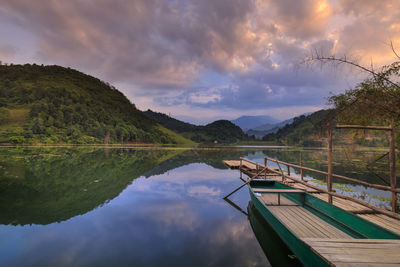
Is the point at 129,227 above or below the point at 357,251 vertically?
below

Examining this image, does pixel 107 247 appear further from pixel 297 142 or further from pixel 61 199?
pixel 297 142

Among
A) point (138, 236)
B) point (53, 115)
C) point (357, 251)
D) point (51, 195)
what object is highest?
point (53, 115)

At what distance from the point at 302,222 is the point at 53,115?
5460 inches

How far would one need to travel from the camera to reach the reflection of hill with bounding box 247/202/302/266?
21.4 feet

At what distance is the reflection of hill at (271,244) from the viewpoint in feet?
21.4

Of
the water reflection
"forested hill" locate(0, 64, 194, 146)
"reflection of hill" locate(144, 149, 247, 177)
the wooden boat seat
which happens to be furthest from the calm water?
"forested hill" locate(0, 64, 194, 146)

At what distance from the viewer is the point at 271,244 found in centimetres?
783

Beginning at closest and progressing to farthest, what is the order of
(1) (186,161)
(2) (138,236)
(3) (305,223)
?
1. (3) (305,223)
2. (2) (138,236)
3. (1) (186,161)

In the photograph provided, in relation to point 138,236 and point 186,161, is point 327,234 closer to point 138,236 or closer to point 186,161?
point 138,236

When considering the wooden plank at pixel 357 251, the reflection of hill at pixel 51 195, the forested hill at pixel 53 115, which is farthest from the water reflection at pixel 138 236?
the forested hill at pixel 53 115

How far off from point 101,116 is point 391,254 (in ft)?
526

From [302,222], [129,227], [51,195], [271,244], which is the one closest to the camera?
[271,244]

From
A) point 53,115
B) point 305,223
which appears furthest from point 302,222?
point 53,115

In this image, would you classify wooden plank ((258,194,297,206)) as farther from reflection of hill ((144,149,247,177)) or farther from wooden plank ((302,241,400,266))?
reflection of hill ((144,149,247,177))
